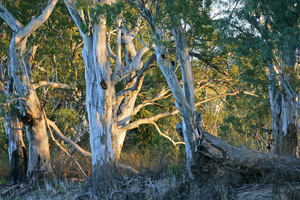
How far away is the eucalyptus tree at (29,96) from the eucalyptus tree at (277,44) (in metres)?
6.05

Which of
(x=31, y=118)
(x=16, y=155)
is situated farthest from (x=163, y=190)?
(x=16, y=155)

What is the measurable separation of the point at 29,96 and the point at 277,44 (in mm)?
7869

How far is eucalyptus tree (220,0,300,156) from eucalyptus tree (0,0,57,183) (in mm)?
6047

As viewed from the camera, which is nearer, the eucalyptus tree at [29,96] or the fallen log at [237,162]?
the fallen log at [237,162]

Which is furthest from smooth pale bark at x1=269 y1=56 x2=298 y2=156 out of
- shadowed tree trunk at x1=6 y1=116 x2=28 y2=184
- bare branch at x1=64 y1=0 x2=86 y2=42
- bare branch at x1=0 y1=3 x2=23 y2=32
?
shadowed tree trunk at x1=6 y1=116 x2=28 y2=184

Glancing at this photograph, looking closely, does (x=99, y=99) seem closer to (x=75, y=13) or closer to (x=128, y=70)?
(x=128, y=70)

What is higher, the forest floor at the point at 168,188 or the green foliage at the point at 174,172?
the green foliage at the point at 174,172

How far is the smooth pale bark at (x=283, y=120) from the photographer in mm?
11665

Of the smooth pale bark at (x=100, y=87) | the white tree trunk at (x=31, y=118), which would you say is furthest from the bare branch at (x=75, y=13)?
the white tree trunk at (x=31, y=118)

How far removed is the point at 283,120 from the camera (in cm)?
1205

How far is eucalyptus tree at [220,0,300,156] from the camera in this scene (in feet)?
29.9

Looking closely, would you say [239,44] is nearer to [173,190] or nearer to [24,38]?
[173,190]

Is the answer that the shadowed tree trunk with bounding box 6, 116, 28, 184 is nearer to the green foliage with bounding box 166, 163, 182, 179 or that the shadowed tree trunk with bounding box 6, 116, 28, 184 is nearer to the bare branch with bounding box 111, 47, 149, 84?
the bare branch with bounding box 111, 47, 149, 84

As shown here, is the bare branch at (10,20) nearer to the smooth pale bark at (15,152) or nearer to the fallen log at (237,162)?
the smooth pale bark at (15,152)
